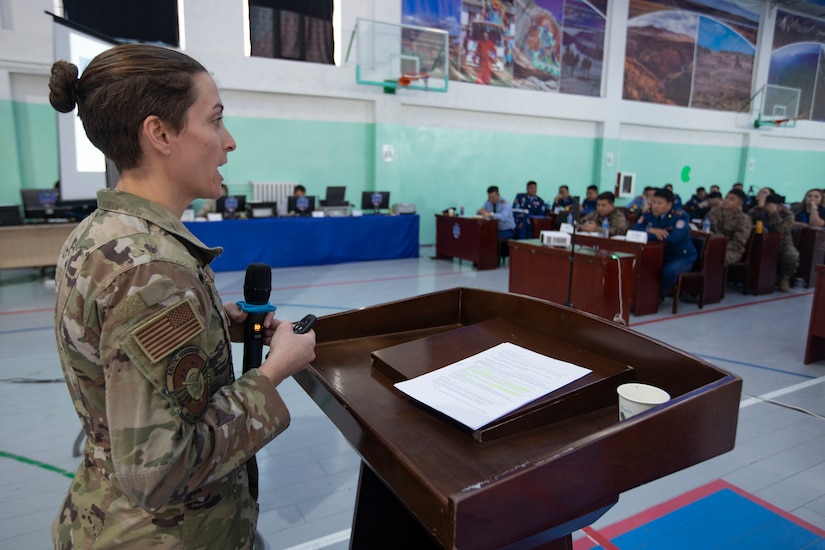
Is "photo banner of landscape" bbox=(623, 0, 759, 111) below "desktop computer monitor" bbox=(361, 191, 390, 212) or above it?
above

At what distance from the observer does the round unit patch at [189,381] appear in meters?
0.69

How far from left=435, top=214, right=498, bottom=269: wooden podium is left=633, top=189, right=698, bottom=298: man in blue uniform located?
7.85ft

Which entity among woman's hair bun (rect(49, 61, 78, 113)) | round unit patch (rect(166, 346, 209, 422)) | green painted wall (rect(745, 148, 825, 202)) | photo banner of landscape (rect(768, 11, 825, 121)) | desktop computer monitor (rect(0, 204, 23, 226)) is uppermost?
photo banner of landscape (rect(768, 11, 825, 121))

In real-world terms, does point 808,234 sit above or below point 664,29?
below

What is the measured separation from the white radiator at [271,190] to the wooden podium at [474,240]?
114 inches

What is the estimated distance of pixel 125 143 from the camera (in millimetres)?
793

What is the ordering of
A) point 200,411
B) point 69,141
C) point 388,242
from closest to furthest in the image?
point 200,411
point 69,141
point 388,242

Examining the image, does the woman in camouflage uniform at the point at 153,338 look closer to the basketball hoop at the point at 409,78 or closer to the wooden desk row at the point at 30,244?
the wooden desk row at the point at 30,244

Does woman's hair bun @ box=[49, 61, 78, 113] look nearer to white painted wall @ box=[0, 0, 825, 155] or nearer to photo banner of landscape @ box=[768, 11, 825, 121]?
white painted wall @ box=[0, 0, 825, 155]

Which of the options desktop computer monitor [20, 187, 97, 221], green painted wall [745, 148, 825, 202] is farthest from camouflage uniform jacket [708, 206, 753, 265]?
green painted wall [745, 148, 825, 202]

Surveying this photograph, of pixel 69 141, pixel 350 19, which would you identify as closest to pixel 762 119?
pixel 350 19

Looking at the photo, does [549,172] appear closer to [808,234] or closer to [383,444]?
[808,234]

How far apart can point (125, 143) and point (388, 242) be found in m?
7.31

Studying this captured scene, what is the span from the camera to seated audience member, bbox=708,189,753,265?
6.11 metres
